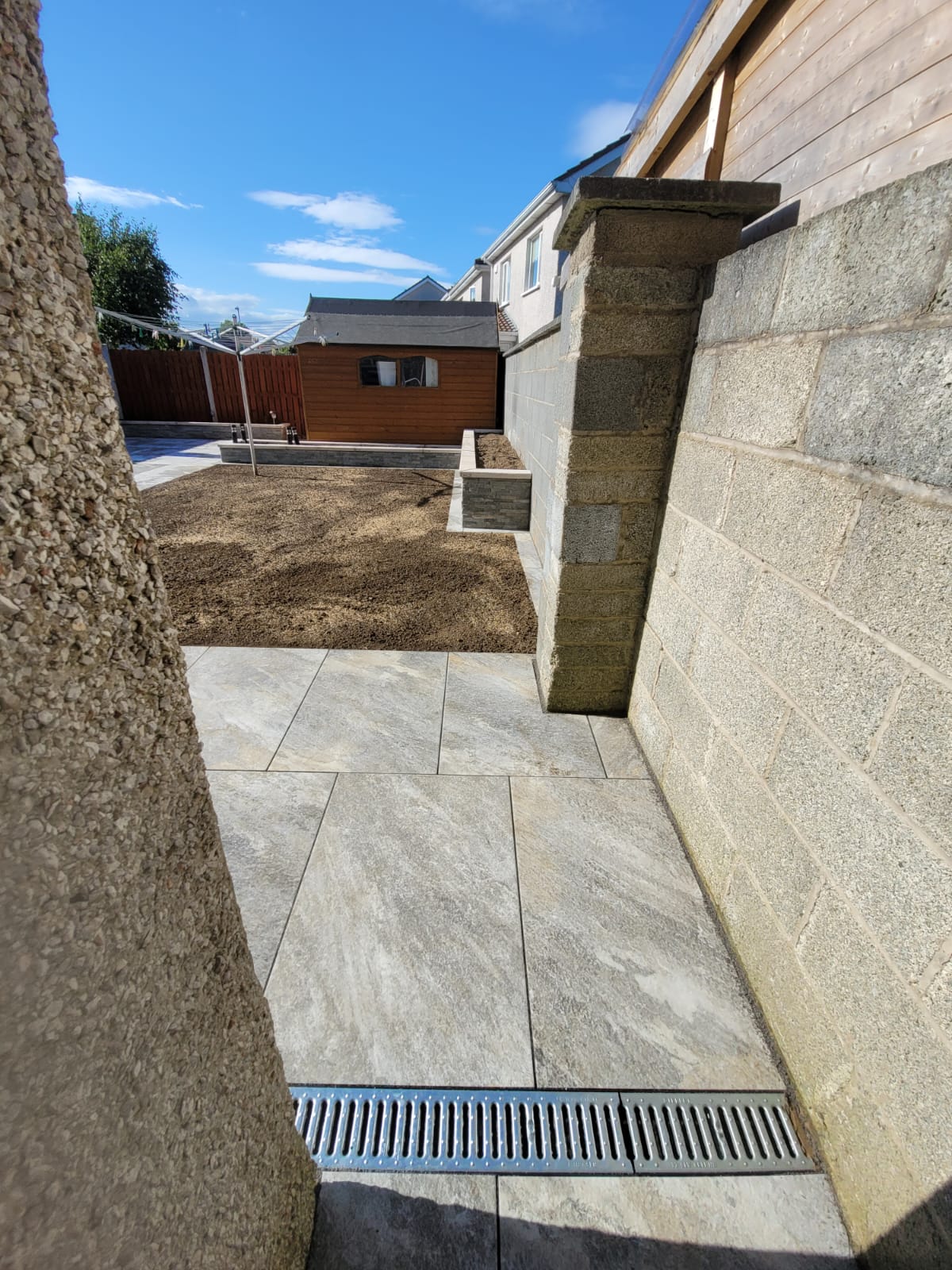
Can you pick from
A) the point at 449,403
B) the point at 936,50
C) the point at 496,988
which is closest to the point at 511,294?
the point at 449,403

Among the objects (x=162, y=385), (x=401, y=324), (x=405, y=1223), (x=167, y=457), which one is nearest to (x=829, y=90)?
(x=405, y=1223)

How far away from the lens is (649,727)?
10.4 ft

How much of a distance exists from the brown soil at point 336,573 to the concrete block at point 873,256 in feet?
10.0

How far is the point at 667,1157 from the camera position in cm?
163

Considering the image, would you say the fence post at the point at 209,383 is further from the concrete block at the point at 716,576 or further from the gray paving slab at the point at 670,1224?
the gray paving slab at the point at 670,1224

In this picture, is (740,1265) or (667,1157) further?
(667,1157)

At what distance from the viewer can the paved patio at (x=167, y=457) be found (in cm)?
1151

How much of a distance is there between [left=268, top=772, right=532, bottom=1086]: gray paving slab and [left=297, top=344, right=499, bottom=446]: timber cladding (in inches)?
577

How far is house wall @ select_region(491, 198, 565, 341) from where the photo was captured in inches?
569

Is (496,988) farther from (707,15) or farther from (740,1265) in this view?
(707,15)

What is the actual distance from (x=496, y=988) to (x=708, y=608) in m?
1.73

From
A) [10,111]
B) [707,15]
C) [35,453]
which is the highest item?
[707,15]

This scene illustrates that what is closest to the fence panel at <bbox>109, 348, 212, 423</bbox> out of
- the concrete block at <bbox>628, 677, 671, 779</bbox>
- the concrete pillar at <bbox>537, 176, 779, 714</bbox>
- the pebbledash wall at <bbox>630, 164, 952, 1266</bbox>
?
the concrete pillar at <bbox>537, 176, 779, 714</bbox>

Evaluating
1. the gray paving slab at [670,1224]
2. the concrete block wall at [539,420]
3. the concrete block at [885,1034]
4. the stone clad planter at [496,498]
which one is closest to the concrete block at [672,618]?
the concrete block at [885,1034]
